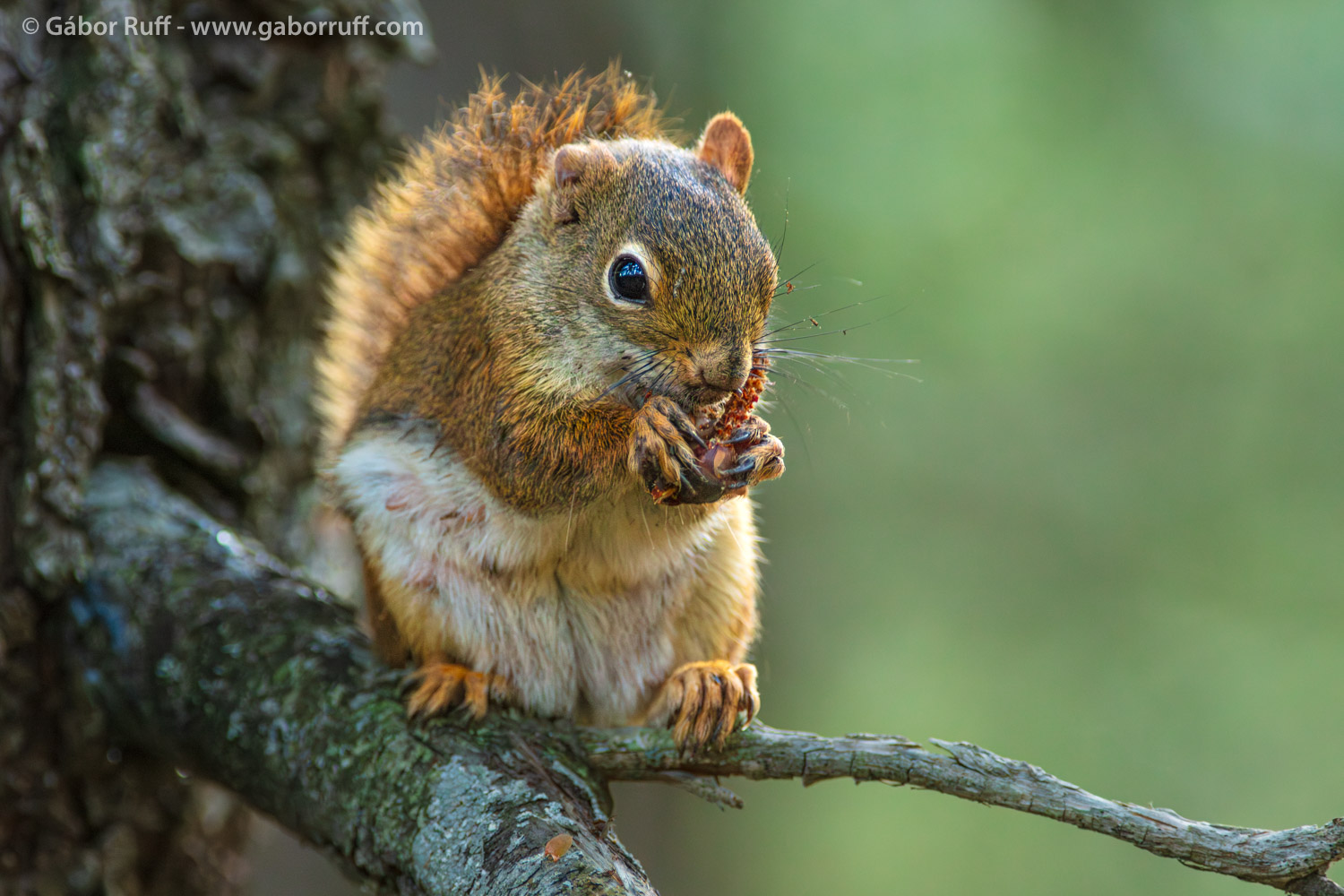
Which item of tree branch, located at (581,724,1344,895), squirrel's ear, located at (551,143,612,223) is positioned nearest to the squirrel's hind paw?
tree branch, located at (581,724,1344,895)

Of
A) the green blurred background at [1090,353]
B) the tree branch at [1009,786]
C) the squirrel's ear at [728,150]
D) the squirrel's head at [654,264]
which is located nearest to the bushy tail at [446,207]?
the squirrel's head at [654,264]

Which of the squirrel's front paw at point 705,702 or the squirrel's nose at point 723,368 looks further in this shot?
the squirrel's nose at point 723,368

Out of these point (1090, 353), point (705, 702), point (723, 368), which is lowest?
point (705, 702)

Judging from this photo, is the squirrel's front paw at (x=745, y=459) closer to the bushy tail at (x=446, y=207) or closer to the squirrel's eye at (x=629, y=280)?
the squirrel's eye at (x=629, y=280)

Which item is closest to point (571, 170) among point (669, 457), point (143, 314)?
point (669, 457)

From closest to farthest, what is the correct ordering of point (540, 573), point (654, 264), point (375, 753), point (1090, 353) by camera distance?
point (375, 753)
point (654, 264)
point (540, 573)
point (1090, 353)

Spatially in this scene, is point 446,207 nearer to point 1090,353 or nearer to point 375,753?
point 375,753
